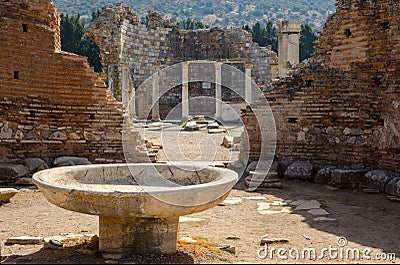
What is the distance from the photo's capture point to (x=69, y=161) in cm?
1020

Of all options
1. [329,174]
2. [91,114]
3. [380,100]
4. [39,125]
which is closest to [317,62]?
[380,100]

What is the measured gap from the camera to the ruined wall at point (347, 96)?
9.88 meters

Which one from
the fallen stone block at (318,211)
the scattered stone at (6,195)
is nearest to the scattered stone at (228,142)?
the fallen stone block at (318,211)

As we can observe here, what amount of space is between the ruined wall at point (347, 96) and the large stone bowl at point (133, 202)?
5472mm

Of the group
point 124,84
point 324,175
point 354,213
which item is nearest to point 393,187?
point 354,213

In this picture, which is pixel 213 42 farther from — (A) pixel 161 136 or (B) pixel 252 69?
(A) pixel 161 136

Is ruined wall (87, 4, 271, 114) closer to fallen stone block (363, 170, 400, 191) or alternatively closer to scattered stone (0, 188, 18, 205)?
scattered stone (0, 188, 18, 205)

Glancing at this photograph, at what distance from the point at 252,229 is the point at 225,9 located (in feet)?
357

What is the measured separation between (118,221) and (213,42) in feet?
79.1

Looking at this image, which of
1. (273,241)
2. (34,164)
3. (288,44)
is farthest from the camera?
(288,44)

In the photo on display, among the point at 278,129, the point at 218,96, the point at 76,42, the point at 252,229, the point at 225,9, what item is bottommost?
the point at 252,229

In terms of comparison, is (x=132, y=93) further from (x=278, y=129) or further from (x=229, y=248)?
(x=229, y=248)

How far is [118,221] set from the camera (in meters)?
4.83

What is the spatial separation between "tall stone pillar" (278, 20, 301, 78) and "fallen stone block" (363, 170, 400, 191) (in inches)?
438
